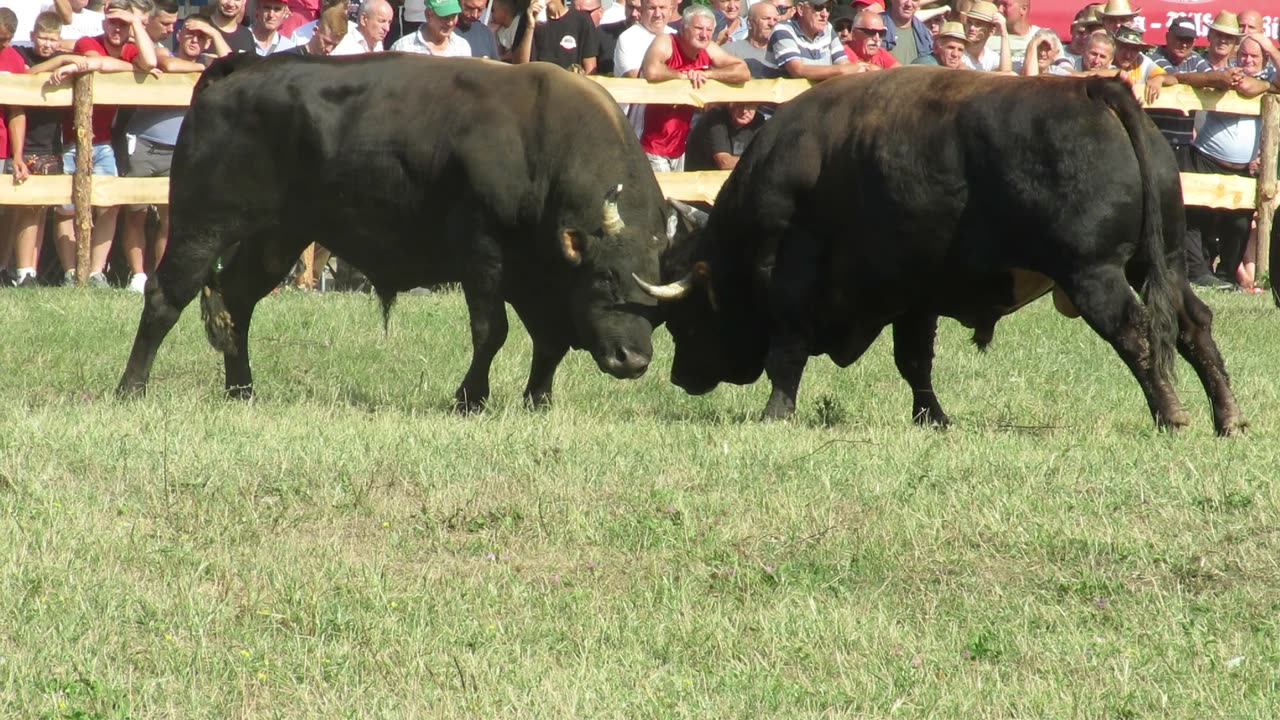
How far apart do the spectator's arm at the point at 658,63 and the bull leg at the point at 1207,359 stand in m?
5.81

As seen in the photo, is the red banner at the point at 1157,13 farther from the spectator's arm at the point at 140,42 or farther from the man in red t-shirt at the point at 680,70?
the spectator's arm at the point at 140,42

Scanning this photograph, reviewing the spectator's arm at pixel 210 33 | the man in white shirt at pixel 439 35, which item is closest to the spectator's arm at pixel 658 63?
the man in white shirt at pixel 439 35

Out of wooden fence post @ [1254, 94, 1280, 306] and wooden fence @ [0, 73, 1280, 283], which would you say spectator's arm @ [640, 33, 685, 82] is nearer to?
wooden fence @ [0, 73, 1280, 283]

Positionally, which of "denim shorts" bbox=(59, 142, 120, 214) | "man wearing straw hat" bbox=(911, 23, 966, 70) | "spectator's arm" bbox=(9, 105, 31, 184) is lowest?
"denim shorts" bbox=(59, 142, 120, 214)

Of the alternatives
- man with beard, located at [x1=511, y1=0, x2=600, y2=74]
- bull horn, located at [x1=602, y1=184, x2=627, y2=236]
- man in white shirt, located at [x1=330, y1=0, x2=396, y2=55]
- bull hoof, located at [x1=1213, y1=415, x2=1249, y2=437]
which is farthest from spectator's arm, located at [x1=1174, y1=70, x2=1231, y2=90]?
bull horn, located at [x1=602, y1=184, x2=627, y2=236]

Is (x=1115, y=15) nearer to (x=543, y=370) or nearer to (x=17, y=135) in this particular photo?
(x=543, y=370)

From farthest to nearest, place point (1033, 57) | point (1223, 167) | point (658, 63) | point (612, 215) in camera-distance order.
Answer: point (1223, 167) → point (1033, 57) → point (658, 63) → point (612, 215)

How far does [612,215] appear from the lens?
8453mm

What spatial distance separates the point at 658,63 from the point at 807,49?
1.22m

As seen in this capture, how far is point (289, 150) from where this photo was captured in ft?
28.8

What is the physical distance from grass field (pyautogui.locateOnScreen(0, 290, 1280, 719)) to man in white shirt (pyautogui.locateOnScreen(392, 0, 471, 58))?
434 centimetres

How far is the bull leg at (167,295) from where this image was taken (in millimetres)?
8938

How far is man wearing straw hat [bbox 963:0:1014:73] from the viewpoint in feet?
44.3

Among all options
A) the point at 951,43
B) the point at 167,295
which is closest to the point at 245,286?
the point at 167,295
